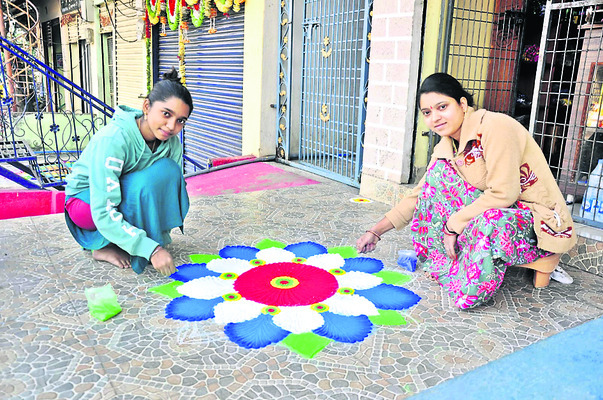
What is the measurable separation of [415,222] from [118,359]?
155 centimetres

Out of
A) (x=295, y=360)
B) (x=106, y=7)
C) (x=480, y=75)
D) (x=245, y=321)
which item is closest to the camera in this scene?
(x=295, y=360)

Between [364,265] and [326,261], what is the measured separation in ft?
0.69

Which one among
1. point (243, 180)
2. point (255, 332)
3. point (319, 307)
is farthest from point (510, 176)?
point (243, 180)

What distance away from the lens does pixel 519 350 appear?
184cm

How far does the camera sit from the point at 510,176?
Answer: 2080mm

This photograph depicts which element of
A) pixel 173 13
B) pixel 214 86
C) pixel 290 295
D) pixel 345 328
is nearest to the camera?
pixel 345 328

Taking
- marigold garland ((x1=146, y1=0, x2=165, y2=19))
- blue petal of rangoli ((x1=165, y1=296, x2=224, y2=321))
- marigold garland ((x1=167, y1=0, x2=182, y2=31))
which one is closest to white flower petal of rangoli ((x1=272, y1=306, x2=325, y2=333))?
blue petal of rangoli ((x1=165, y1=296, x2=224, y2=321))

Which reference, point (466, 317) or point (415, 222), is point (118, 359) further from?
point (415, 222)

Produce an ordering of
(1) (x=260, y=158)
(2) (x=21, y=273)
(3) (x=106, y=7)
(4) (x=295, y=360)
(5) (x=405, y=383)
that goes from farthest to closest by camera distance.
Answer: (3) (x=106, y=7)
(1) (x=260, y=158)
(2) (x=21, y=273)
(4) (x=295, y=360)
(5) (x=405, y=383)

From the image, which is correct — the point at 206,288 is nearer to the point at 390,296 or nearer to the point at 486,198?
the point at 390,296

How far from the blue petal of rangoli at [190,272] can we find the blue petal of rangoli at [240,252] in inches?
8.3

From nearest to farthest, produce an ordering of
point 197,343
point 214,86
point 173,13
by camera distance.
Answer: point 197,343 < point 214,86 < point 173,13

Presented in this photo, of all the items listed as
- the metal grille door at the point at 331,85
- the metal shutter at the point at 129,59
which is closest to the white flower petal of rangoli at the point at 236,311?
the metal grille door at the point at 331,85

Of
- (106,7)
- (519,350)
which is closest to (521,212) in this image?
(519,350)
